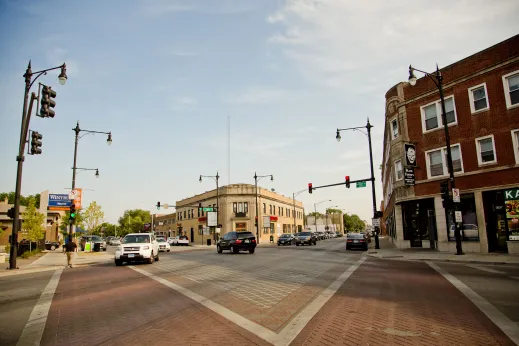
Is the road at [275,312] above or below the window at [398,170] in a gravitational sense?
below

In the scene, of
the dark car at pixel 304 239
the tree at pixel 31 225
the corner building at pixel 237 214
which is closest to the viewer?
the tree at pixel 31 225

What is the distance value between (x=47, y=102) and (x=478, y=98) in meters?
25.1

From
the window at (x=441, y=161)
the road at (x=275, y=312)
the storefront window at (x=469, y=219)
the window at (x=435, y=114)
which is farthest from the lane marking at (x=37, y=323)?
the window at (x=435, y=114)

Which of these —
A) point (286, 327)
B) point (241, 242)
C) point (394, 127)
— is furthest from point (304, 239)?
point (286, 327)

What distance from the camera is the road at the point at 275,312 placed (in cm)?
536

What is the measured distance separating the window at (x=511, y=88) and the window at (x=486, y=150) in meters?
2.23

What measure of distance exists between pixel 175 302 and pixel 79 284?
5755 millimetres

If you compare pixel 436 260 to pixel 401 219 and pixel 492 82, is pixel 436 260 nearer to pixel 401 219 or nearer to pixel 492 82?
pixel 401 219

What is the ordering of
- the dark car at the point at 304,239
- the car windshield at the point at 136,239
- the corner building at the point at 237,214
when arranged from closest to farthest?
1. the car windshield at the point at 136,239
2. the dark car at the point at 304,239
3. the corner building at the point at 237,214

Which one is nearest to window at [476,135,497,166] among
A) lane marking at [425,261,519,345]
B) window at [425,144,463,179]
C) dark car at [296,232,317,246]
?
window at [425,144,463,179]

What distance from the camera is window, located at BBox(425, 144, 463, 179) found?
77.3 ft

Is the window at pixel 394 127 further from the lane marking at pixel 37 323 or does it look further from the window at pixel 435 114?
the lane marking at pixel 37 323

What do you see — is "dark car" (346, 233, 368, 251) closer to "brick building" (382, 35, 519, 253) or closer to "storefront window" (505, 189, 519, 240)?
"brick building" (382, 35, 519, 253)

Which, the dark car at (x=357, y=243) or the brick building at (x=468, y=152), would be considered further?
the dark car at (x=357, y=243)
